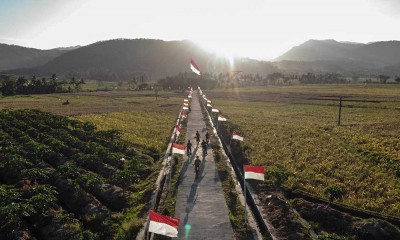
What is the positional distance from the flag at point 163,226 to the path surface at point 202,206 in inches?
157

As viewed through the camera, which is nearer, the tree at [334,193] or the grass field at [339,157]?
the tree at [334,193]

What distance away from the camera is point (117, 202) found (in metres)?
22.7

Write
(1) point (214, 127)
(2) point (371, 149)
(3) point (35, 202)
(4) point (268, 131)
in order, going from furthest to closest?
(1) point (214, 127) < (4) point (268, 131) < (2) point (371, 149) < (3) point (35, 202)

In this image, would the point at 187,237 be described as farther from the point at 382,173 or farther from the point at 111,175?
the point at 382,173

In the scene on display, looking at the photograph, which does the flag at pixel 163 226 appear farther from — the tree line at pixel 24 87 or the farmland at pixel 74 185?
the tree line at pixel 24 87

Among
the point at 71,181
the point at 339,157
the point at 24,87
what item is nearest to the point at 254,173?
the point at 71,181

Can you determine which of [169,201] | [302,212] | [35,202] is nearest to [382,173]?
[302,212]

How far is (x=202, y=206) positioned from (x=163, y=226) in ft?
26.3

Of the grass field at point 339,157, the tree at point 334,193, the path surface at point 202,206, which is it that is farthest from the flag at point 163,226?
the grass field at point 339,157

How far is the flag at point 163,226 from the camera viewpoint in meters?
14.2

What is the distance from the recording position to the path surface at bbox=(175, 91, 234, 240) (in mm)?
18641

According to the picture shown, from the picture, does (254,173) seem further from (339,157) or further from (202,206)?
(339,157)

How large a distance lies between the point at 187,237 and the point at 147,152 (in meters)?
19.3

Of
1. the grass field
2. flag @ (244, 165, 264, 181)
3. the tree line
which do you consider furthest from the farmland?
the tree line
